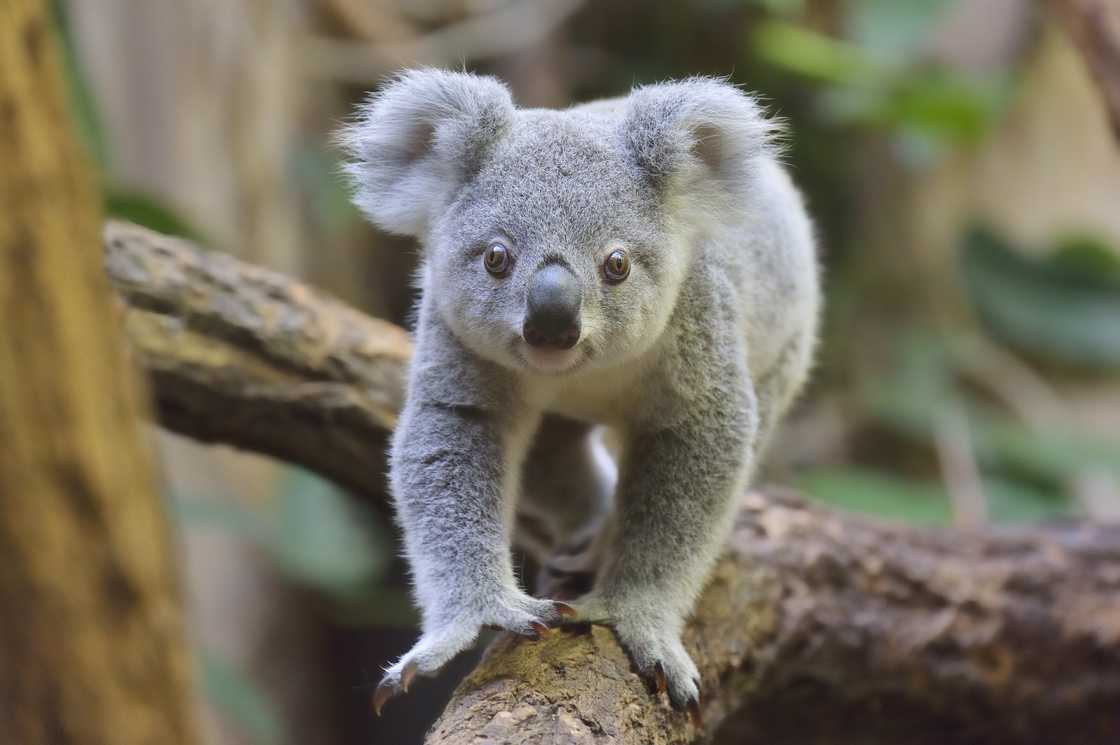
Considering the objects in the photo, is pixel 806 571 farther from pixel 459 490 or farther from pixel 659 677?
pixel 459 490

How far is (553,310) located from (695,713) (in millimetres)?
994

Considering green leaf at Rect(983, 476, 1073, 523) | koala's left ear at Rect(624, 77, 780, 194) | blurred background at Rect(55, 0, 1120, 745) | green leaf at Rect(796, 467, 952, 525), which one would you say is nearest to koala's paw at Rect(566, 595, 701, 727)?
koala's left ear at Rect(624, 77, 780, 194)

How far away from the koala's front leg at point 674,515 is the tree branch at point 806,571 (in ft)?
1.15

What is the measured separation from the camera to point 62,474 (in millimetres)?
1257

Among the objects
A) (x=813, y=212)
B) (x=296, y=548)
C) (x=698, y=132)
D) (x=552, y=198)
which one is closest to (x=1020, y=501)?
(x=813, y=212)

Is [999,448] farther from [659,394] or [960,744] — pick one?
[659,394]

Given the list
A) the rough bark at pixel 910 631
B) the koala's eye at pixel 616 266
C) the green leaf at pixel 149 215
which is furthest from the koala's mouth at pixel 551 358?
the green leaf at pixel 149 215

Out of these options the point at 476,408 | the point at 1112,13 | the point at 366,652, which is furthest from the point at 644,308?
the point at 366,652

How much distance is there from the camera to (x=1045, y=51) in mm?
7031

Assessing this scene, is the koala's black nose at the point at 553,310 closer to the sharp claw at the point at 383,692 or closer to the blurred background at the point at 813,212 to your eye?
the sharp claw at the point at 383,692

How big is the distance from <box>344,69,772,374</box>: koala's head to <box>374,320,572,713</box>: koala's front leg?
0.15 metres

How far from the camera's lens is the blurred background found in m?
5.77

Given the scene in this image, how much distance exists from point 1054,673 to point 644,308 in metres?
2.03

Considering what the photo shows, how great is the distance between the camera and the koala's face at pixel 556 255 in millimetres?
2227
